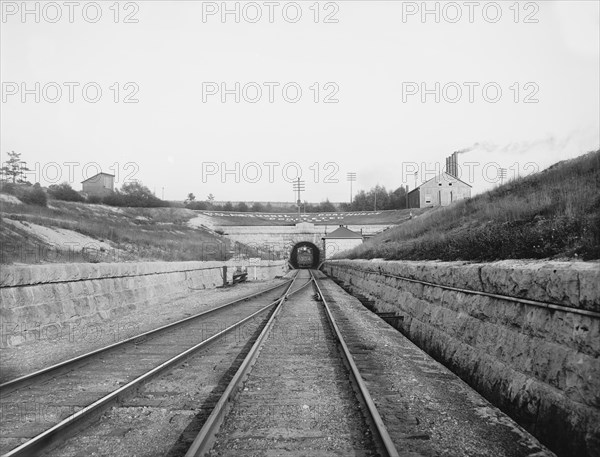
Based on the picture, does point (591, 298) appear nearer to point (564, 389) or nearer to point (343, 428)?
point (564, 389)

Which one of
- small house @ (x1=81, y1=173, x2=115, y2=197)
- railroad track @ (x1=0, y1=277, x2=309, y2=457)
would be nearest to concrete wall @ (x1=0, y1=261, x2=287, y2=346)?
railroad track @ (x1=0, y1=277, x2=309, y2=457)

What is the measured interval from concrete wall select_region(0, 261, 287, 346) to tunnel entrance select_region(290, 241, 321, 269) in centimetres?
5693

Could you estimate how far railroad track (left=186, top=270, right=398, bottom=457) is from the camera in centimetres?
352

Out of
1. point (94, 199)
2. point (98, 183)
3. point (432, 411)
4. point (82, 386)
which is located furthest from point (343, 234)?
point (432, 411)

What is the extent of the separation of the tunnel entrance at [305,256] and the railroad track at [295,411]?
65.3 m

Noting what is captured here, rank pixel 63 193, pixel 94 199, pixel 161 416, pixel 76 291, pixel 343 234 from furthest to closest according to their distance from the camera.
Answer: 1. pixel 343 234
2. pixel 94 199
3. pixel 63 193
4. pixel 76 291
5. pixel 161 416

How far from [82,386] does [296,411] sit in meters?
2.97

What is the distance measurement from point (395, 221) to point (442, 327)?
6845 cm

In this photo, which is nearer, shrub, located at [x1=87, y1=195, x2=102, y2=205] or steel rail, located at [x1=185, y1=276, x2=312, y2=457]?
steel rail, located at [x1=185, y1=276, x2=312, y2=457]

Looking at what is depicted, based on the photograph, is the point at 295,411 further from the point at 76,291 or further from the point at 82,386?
the point at 76,291

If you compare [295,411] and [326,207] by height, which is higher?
[326,207]

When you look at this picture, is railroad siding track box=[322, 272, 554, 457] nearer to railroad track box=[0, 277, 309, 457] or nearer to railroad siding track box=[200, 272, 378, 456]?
railroad siding track box=[200, 272, 378, 456]

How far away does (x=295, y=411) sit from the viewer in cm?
443

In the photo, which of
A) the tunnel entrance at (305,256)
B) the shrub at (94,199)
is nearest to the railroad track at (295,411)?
the shrub at (94,199)
